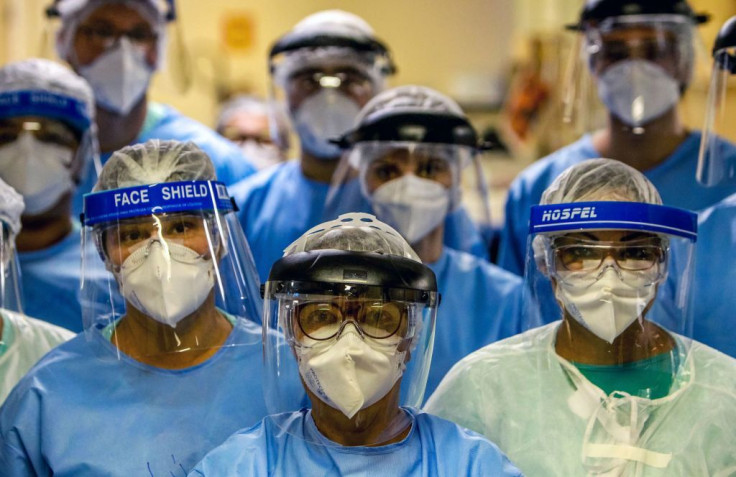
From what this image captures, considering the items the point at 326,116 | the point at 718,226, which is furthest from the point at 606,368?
the point at 326,116

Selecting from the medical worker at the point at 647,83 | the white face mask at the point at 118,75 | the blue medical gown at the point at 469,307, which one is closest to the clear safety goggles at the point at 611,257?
the blue medical gown at the point at 469,307

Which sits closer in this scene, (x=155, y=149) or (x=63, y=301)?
(x=155, y=149)

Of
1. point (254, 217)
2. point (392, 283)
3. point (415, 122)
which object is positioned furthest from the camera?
point (254, 217)

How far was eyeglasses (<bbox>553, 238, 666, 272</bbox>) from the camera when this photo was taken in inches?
102

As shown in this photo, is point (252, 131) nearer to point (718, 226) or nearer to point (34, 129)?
point (34, 129)

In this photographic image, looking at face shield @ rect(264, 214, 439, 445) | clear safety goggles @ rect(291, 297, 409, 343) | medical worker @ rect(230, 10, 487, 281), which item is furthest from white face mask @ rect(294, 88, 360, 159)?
clear safety goggles @ rect(291, 297, 409, 343)

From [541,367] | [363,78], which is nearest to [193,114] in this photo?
[363,78]

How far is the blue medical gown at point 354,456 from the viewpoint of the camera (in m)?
2.30

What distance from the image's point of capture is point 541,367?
2672 millimetres

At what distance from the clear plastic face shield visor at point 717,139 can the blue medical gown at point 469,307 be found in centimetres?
65

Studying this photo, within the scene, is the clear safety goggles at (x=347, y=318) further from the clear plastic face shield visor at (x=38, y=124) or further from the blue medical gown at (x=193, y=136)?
the blue medical gown at (x=193, y=136)

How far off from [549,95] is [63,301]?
3434mm

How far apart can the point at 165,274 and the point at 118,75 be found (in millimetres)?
1685

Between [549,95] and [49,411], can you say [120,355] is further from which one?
[549,95]
